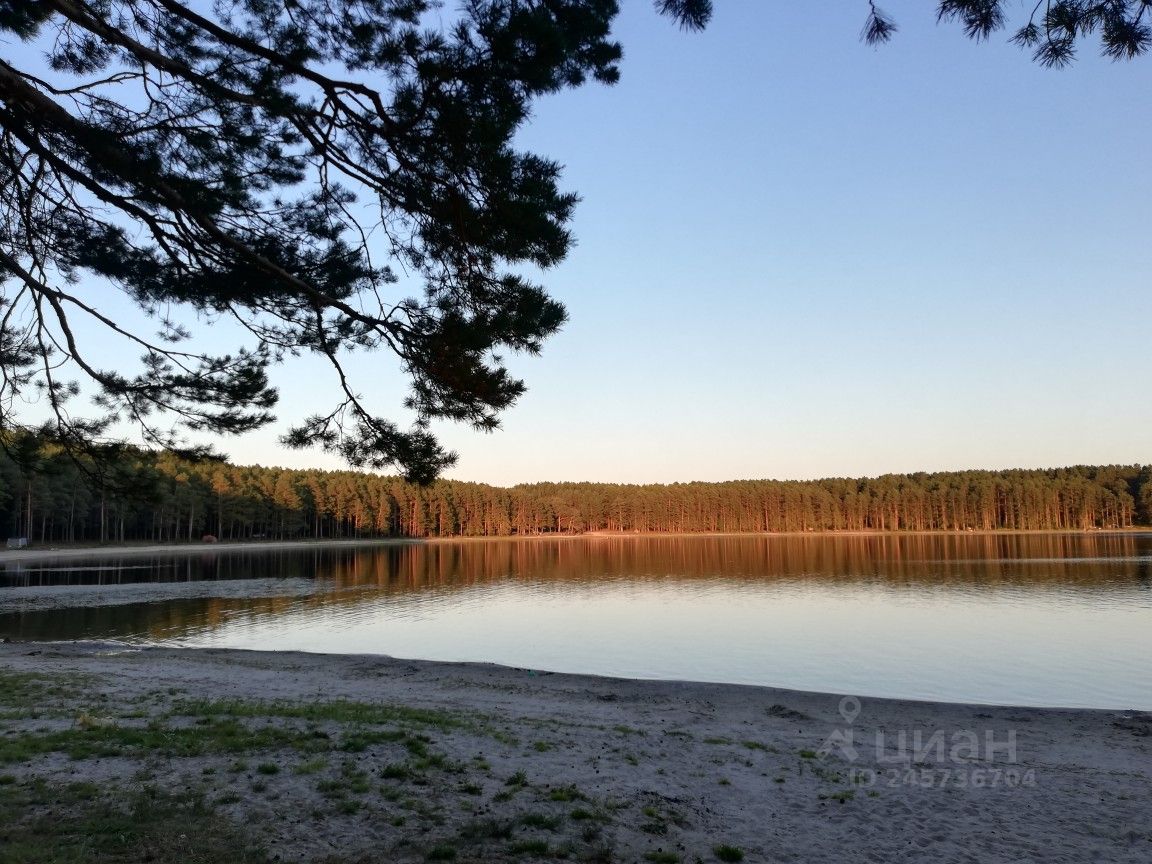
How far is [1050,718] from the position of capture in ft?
43.2

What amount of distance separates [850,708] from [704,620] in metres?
15.0

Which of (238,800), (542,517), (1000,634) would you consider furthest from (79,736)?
(542,517)

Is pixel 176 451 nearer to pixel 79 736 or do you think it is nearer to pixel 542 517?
pixel 79 736

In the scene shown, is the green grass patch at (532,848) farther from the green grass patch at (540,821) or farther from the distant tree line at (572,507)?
the distant tree line at (572,507)

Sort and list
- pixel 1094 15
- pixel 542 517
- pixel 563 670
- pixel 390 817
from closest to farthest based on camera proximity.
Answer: pixel 1094 15, pixel 390 817, pixel 563 670, pixel 542 517

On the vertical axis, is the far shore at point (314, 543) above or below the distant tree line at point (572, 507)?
below

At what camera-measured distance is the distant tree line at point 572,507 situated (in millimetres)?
88125

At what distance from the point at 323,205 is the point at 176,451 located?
2.48 metres

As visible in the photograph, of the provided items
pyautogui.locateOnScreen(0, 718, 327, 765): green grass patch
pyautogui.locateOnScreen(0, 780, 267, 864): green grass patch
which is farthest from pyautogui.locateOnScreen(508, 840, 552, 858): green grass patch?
pyautogui.locateOnScreen(0, 718, 327, 765): green grass patch

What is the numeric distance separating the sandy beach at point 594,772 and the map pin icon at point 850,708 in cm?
13

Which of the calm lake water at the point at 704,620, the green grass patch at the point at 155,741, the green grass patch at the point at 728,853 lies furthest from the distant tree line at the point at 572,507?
the green grass patch at the point at 728,853

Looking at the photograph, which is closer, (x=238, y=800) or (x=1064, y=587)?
(x=238, y=800)

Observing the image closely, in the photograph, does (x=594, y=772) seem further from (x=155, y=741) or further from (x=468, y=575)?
(x=468, y=575)

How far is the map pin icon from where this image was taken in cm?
1284
